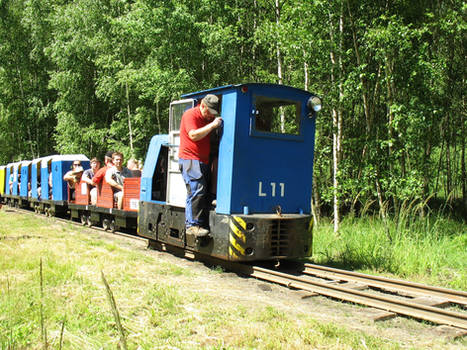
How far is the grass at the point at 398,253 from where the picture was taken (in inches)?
278

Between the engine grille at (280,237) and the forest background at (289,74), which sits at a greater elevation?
the forest background at (289,74)

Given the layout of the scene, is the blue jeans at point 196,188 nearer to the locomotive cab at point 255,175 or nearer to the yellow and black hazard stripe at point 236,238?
the locomotive cab at point 255,175

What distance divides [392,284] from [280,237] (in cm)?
170

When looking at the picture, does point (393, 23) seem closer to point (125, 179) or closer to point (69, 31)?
point (125, 179)

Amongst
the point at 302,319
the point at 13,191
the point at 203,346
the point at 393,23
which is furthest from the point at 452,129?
the point at 13,191

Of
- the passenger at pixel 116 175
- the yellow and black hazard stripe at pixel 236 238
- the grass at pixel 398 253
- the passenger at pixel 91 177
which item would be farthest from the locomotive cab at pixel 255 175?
the passenger at pixel 91 177

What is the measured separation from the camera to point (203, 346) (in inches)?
146

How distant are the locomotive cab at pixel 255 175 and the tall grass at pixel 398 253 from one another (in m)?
1.21

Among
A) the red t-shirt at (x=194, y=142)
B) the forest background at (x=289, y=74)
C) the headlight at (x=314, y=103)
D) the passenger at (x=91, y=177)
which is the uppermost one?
the forest background at (x=289, y=74)

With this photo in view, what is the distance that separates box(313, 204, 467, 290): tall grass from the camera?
279 inches

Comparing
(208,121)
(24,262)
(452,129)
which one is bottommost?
(24,262)

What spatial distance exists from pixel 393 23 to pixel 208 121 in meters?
4.58

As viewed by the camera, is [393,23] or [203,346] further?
[393,23]

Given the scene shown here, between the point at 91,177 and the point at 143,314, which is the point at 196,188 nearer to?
the point at 143,314
